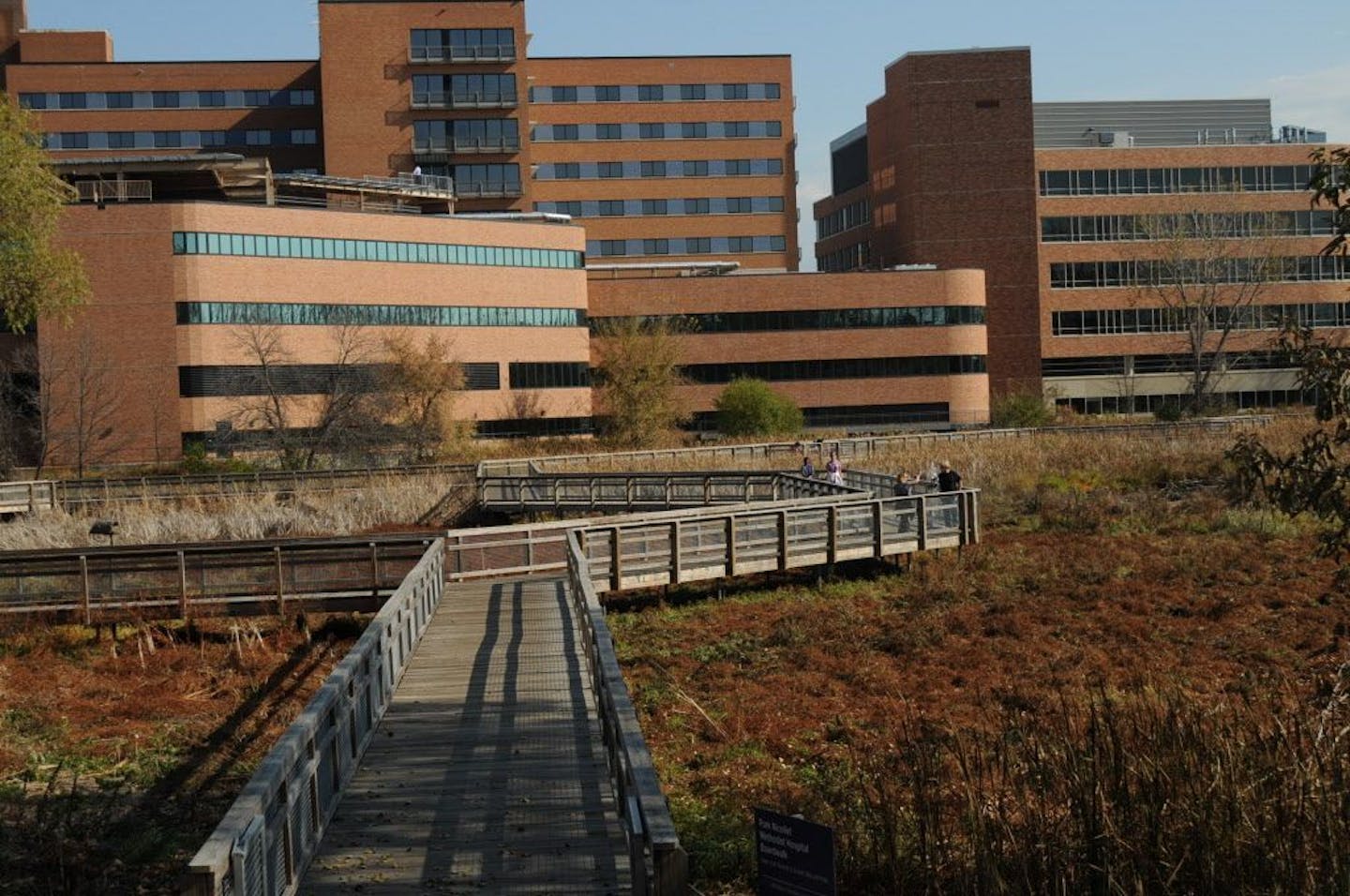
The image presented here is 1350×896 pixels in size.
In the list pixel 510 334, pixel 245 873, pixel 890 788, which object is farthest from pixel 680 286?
pixel 245 873

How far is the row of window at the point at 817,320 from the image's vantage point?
88688 mm

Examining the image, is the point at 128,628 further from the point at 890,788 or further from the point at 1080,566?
the point at 1080,566

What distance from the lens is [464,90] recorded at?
90625mm

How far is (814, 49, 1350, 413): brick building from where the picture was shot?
311 ft

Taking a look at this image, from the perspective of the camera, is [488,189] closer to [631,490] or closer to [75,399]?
[75,399]

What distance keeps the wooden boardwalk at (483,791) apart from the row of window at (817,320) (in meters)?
69.9

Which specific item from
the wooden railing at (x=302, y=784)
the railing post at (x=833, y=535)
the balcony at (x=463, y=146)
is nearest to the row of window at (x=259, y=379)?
the balcony at (x=463, y=146)

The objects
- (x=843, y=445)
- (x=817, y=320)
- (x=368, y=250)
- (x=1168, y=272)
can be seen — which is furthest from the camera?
(x=1168, y=272)

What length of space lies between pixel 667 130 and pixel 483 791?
92.8 meters

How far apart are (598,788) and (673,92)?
93.3 meters

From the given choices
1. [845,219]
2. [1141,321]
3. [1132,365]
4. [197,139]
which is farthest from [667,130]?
[1132,365]

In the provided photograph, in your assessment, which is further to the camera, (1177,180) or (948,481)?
(1177,180)

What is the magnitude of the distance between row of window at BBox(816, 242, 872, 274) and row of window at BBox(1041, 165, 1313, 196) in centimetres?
1407

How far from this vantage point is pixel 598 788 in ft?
40.7
